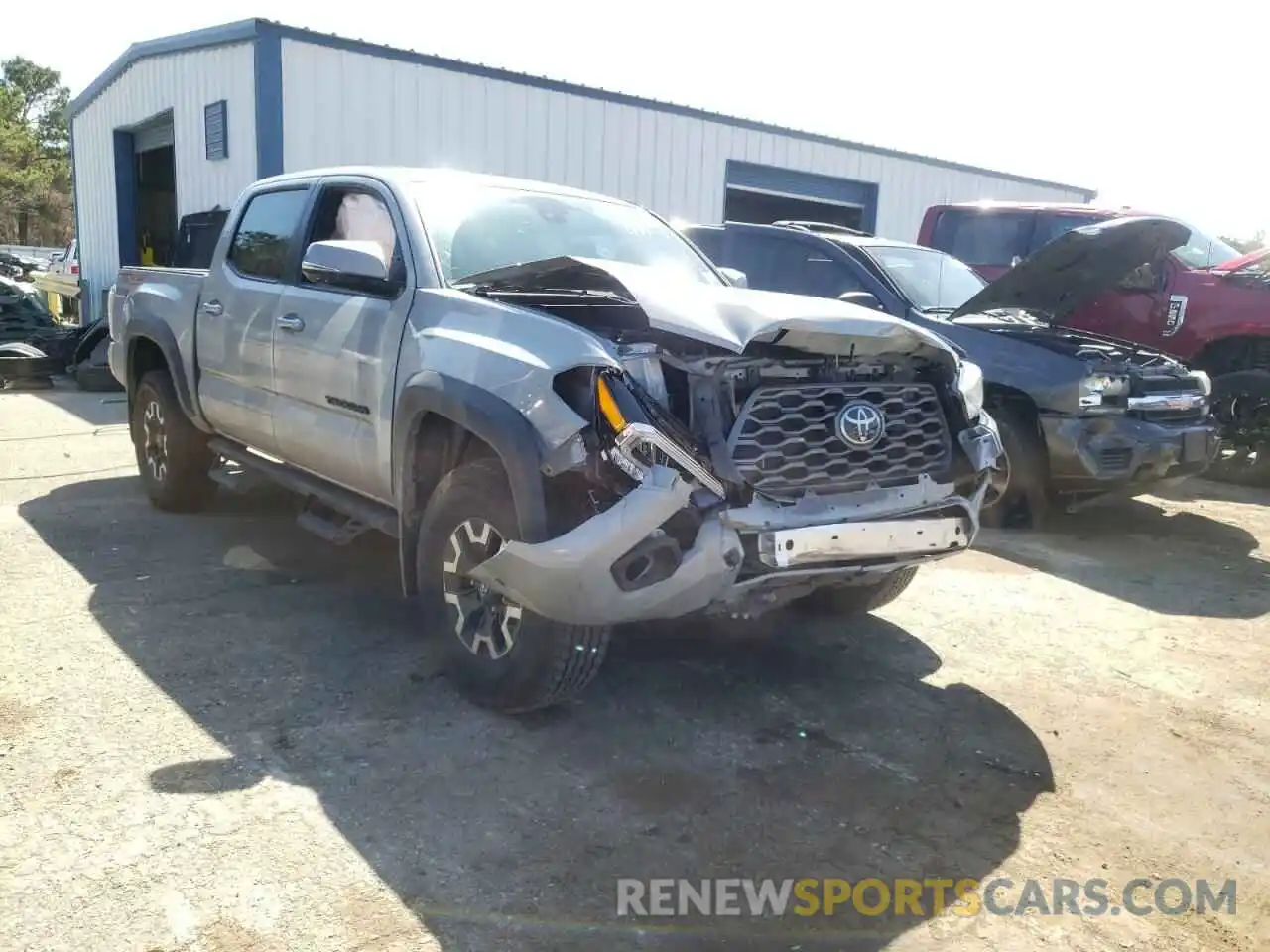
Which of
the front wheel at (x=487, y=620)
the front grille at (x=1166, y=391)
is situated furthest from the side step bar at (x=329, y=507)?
the front grille at (x=1166, y=391)

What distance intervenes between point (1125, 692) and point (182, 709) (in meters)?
3.43

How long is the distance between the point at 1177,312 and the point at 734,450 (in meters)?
6.12

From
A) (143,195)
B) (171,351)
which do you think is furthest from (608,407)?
(143,195)

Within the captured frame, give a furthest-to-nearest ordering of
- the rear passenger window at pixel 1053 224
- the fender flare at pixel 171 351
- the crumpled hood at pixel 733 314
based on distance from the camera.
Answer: the rear passenger window at pixel 1053 224 < the fender flare at pixel 171 351 < the crumpled hood at pixel 733 314

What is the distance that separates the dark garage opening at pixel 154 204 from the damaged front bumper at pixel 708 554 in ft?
48.2

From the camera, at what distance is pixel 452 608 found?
11.4 ft

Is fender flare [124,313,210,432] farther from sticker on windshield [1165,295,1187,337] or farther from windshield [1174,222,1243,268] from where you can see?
windshield [1174,222,1243,268]

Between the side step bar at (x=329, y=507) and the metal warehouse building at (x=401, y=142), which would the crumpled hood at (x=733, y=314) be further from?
the metal warehouse building at (x=401, y=142)

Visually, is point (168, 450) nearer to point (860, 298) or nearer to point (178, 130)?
point (860, 298)

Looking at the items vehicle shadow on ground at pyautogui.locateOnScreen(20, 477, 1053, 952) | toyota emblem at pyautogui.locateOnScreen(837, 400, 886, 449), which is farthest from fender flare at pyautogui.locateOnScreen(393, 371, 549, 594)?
toyota emblem at pyautogui.locateOnScreen(837, 400, 886, 449)

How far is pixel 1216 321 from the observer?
767 cm

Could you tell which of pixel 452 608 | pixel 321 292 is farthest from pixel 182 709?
pixel 321 292

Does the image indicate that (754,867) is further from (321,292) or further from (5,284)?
(5,284)

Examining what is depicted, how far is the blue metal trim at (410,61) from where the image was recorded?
1016cm
